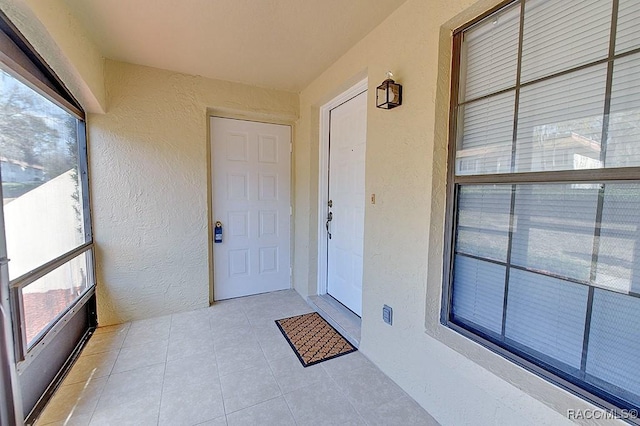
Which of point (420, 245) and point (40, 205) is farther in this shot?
point (40, 205)

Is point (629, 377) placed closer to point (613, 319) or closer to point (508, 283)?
point (613, 319)

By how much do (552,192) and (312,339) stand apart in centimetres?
202

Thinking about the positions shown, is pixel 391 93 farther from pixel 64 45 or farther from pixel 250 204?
pixel 250 204

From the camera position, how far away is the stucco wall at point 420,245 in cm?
127

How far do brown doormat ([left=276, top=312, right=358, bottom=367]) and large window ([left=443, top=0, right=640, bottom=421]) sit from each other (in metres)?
1.06

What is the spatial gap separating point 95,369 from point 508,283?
272cm

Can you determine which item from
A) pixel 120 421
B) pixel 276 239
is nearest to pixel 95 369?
pixel 120 421

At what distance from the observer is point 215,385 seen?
183cm

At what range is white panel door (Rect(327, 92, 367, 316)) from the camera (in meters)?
2.54

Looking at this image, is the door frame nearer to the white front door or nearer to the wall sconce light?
the white front door

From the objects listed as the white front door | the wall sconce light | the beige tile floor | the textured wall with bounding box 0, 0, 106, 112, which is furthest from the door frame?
the wall sconce light

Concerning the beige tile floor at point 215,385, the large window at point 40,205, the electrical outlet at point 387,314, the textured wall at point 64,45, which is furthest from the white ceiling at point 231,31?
the beige tile floor at point 215,385

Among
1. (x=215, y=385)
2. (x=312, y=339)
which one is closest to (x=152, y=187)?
(x=215, y=385)

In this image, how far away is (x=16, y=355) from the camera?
4.50 feet
